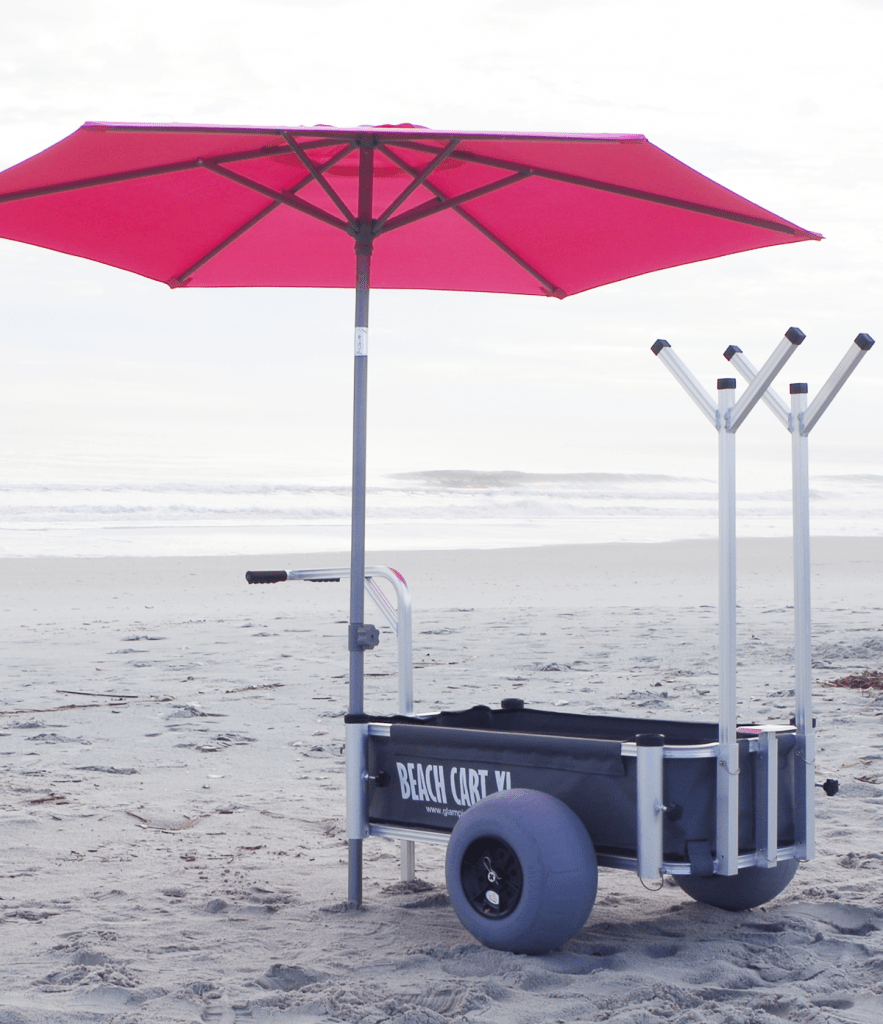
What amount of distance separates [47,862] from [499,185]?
2439mm

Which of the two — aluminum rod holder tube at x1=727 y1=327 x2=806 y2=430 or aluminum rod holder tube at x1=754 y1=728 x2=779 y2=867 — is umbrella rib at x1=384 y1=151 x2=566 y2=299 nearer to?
aluminum rod holder tube at x1=727 y1=327 x2=806 y2=430

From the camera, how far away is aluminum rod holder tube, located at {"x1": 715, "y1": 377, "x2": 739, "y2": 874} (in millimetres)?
2906

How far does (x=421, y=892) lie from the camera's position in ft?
11.6

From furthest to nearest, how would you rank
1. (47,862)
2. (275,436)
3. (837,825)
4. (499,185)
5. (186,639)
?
(275,436), (186,639), (837,825), (47,862), (499,185)

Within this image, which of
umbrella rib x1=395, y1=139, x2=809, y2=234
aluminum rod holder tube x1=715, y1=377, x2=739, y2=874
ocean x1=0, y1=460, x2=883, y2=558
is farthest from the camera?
ocean x1=0, y1=460, x2=883, y2=558

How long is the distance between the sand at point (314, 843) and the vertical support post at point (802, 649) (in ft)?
0.92

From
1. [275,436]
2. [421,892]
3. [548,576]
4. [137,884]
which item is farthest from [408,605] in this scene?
[275,436]

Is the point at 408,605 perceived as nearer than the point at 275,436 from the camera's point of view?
→ Yes

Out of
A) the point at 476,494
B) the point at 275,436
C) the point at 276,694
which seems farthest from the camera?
the point at 275,436

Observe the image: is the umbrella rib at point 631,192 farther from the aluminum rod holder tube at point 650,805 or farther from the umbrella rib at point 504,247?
the aluminum rod holder tube at point 650,805

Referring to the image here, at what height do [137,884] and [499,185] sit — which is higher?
[499,185]

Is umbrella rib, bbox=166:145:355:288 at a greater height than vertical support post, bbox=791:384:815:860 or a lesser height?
greater

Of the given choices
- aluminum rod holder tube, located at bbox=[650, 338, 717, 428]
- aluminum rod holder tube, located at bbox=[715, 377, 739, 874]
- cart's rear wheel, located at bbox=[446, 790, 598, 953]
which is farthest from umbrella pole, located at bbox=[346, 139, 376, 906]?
aluminum rod holder tube, located at bbox=[715, 377, 739, 874]

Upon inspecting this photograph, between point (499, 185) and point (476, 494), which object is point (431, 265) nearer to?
point (499, 185)
